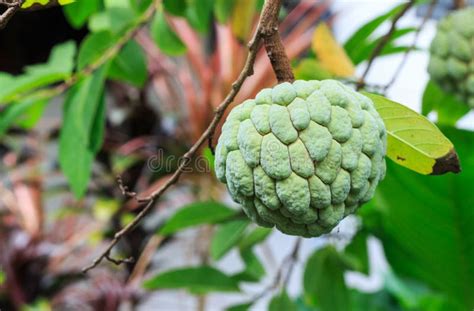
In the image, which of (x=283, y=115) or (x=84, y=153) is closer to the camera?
(x=283, y=115)

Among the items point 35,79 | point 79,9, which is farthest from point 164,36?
point 35,79

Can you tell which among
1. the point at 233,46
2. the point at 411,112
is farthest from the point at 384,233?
the point at 233,46

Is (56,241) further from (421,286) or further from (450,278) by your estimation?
(450,278)

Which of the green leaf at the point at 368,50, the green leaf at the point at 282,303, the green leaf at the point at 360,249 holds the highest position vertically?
the green leaf at the point at 368,50

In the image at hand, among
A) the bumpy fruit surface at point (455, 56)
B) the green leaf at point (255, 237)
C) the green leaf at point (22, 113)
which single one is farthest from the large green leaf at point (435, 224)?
the green leaf at point (22, 113)

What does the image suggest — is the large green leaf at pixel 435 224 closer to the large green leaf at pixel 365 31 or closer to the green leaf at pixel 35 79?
the large green leaf at pixel 365 31

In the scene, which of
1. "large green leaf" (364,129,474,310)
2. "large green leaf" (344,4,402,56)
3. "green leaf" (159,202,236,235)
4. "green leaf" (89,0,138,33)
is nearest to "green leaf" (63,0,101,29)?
"green leaf" (89,0,138,33)
